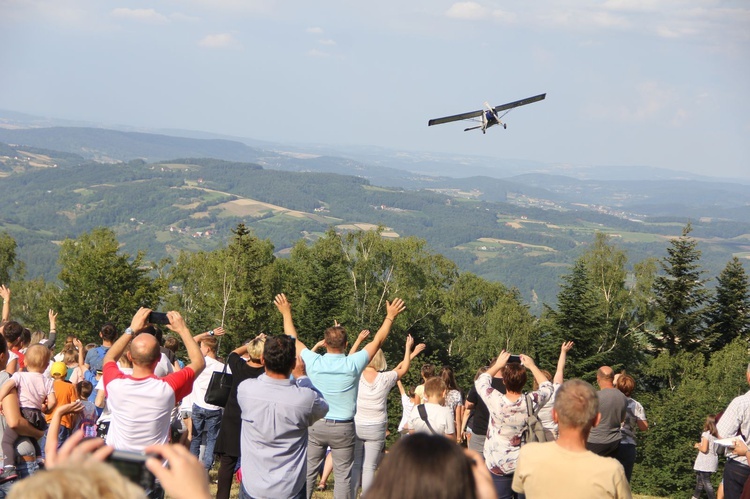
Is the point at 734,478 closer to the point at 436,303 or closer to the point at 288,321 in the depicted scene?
the point at 288,321

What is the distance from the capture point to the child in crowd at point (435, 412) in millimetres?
8062

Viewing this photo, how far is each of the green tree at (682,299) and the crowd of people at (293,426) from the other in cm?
4719

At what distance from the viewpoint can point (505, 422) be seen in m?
6.42

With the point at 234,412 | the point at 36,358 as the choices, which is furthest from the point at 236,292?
the point at 36,358

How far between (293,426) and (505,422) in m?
1.81

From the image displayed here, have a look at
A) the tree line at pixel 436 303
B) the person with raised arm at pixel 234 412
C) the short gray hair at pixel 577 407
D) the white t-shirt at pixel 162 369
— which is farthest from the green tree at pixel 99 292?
the short gray hair at pixel 577 407

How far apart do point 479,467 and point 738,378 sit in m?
45.1

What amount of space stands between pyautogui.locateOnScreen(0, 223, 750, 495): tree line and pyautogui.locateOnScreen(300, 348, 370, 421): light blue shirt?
33703 millimetres

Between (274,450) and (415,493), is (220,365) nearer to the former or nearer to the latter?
(274,450)

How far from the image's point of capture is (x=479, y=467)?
273 cm

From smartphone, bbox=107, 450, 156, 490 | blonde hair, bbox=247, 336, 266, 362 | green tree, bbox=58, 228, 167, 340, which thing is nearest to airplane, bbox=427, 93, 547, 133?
blonde hair, bbox=247, 336, 266, 362

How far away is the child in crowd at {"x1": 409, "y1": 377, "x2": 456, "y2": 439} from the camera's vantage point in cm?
806

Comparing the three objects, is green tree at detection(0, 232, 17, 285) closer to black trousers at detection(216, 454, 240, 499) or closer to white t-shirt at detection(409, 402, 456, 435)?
black trousers at detection(216, 454, 240, 499)

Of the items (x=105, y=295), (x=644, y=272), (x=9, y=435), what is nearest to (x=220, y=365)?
(x=9, y=435)
